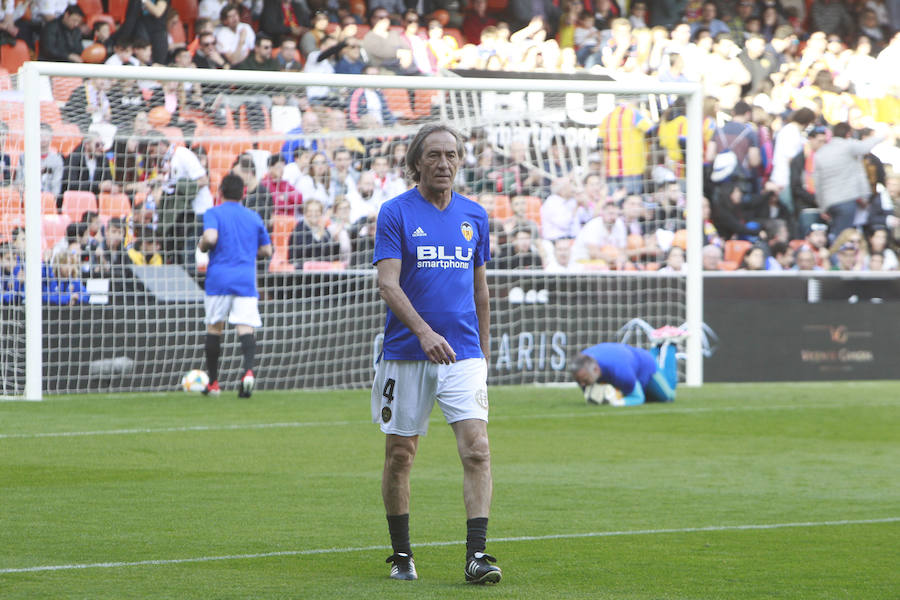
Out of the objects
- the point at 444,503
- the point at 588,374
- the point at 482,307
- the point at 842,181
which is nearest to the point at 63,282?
the point at 588,374

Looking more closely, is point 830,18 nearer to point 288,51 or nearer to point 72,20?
point 288,51

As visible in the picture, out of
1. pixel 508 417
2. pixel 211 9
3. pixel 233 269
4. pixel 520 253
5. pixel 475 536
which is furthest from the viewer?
pixel 211 9

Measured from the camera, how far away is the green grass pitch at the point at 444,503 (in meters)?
5.99

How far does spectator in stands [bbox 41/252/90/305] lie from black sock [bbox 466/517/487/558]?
9947mm

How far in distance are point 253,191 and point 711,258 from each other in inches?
270

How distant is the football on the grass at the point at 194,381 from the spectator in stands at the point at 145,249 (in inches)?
50.5

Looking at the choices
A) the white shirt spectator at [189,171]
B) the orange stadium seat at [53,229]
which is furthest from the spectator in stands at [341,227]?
the orange stadium seat at [53,229]

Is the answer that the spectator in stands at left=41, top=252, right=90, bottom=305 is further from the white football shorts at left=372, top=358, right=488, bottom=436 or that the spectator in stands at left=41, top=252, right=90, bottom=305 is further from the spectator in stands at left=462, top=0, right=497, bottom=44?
the spectator in stands at left=462, top=0, right=497, bottom=44

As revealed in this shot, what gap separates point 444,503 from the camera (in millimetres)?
8367

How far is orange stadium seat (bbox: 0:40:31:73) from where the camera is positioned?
19250mm

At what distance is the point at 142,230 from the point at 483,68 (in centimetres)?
757

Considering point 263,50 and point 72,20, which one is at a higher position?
point 72,20

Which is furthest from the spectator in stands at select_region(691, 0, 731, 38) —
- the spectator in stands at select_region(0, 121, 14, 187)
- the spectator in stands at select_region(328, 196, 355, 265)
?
the spectator in stands at select_region(0, 121, 14, 187)

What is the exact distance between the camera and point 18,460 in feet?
32.9
